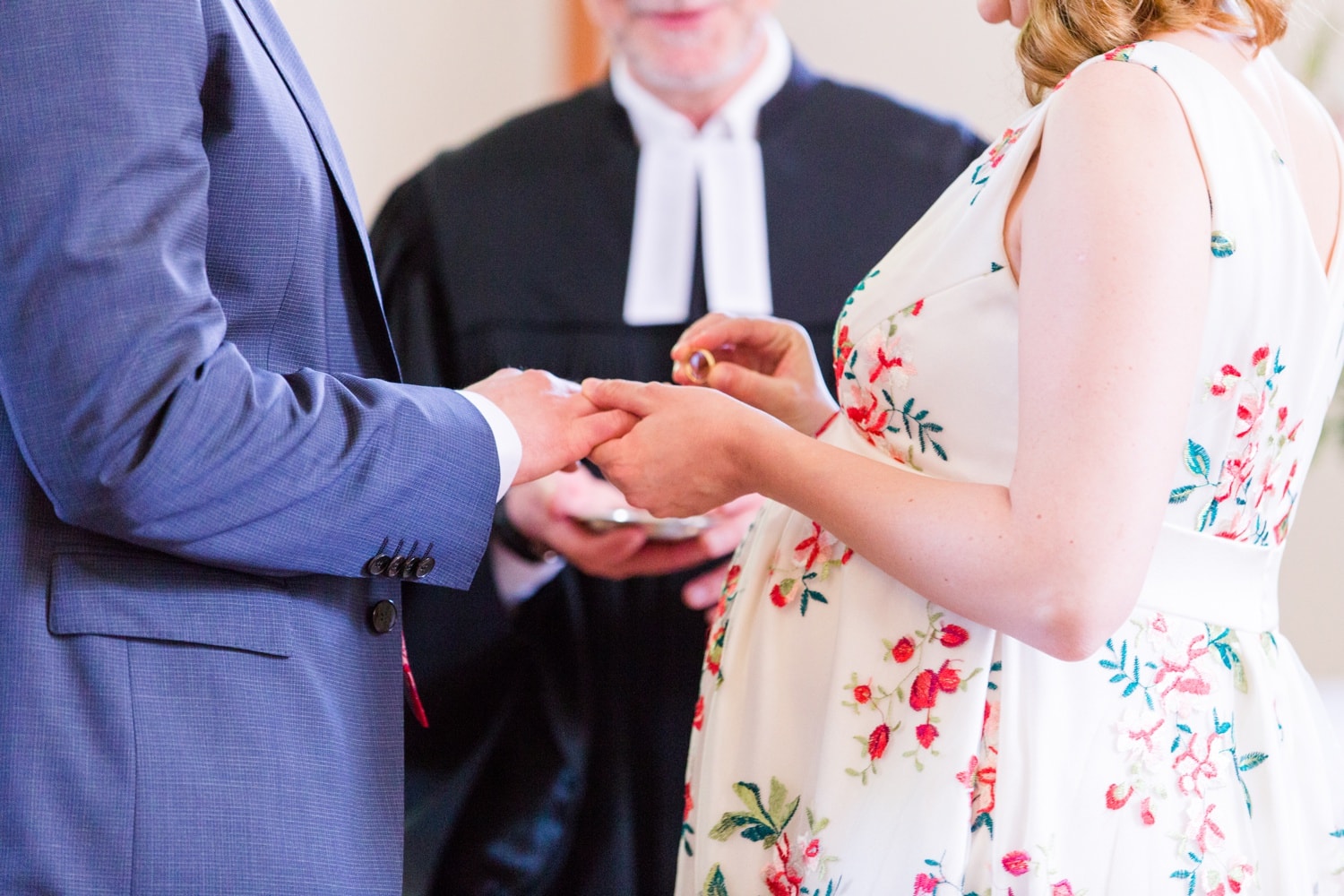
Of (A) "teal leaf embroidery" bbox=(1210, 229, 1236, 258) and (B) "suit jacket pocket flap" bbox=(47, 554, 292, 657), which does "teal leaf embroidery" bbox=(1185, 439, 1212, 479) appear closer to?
(A) "teal leaf embroidery" bbox=(1210, 229, 1236, 258)

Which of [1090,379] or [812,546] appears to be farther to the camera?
[812,546]

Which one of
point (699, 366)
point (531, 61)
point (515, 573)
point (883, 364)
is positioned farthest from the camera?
point (531, 61)

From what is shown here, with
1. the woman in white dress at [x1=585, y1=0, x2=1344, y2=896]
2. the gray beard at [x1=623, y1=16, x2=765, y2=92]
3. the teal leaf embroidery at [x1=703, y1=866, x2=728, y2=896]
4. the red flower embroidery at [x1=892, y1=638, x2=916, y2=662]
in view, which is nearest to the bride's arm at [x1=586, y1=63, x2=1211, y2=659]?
the woman in white dress at [x1=585, y1=0, x2=1344, y2=896]

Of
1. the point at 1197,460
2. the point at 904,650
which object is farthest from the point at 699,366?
the point at 1197,460

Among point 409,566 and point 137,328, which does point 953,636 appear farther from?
point 137,328

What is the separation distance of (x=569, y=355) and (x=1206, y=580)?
1.18 m

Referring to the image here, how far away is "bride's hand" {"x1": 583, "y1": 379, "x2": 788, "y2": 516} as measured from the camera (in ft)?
3.43

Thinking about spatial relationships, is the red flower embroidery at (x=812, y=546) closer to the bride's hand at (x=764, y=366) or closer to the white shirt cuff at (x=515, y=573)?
the bride's hand at (x=764, y=366)

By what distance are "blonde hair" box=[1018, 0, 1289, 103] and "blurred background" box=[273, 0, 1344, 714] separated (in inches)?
53.5

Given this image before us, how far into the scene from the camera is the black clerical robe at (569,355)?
6.21 feet

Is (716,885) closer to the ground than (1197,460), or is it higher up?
closer to the ground

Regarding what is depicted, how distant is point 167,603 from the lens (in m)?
0.89

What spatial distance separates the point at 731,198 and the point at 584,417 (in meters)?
0.94

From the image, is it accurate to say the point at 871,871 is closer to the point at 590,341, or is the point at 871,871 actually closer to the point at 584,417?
the point at 584,417
